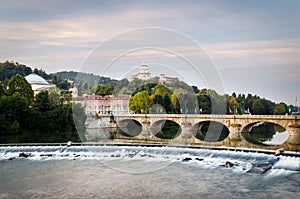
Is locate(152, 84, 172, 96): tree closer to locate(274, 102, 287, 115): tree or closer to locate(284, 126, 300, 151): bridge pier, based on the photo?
locate(284, 126, 300, 151): bridge pier

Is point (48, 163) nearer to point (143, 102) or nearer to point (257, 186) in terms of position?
point (257, 186)

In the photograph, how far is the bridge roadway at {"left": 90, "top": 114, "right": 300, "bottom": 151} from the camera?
1293 inches

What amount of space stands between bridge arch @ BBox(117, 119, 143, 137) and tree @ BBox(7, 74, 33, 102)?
1186 centimetres

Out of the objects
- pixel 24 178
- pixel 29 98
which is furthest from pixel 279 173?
pixel 29 98

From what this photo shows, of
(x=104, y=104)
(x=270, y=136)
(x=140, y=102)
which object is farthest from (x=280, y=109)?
(x=104, y=104)

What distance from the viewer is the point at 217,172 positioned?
19.2m

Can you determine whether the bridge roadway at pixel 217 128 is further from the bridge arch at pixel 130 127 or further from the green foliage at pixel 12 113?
the green foliage at pixel 12 113

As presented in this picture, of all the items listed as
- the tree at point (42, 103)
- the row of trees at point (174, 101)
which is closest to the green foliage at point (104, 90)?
the row of trees at point (174, 101)

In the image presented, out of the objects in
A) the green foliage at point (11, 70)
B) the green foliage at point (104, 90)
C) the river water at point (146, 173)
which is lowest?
the river water at point (146, 173)

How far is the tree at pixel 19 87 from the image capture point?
48312 millimetres

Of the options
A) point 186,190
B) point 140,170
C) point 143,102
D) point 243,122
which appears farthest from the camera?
point 143,102

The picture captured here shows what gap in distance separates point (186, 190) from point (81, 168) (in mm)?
7205

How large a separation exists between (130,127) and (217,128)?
11.1 meters

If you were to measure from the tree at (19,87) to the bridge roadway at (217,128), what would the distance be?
11632mm
